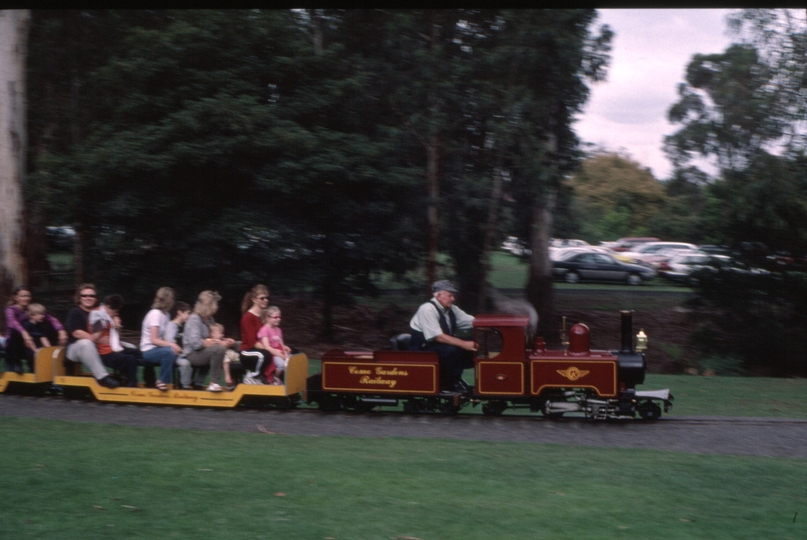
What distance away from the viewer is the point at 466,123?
22.5 meters

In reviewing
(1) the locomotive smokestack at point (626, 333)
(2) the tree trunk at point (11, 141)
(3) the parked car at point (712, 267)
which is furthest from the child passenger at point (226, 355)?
(3) the parked car at point (712, 267)

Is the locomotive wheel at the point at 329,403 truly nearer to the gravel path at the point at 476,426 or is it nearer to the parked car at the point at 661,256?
the gravel path at the point at 476,426

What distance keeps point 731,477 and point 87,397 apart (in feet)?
30.8

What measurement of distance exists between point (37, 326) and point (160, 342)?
95.2 inches

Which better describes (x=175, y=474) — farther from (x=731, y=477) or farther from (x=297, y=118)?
(x=297, y=118)

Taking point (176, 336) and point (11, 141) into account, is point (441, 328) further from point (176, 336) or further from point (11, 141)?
point (11, 141)

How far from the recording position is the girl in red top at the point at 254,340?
12.0 m

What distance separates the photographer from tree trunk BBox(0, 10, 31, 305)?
19375 mm

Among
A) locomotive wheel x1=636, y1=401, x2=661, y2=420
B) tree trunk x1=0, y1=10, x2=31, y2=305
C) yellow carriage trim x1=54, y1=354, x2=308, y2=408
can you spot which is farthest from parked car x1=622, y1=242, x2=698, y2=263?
yellow carriage trim x1=54, y1=354, x2=308, y2=408

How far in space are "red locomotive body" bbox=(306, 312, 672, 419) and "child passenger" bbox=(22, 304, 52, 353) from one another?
4.40m

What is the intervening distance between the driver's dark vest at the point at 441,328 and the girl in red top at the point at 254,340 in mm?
2047

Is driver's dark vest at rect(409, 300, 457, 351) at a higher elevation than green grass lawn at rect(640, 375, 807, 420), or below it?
higher

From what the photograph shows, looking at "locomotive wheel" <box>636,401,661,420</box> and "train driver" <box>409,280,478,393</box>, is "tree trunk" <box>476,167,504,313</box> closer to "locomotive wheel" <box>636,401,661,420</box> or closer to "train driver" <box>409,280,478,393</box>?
"train driver" <box>409,280,478,393</box>

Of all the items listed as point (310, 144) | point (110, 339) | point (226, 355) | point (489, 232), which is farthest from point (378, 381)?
point (489, 232)
